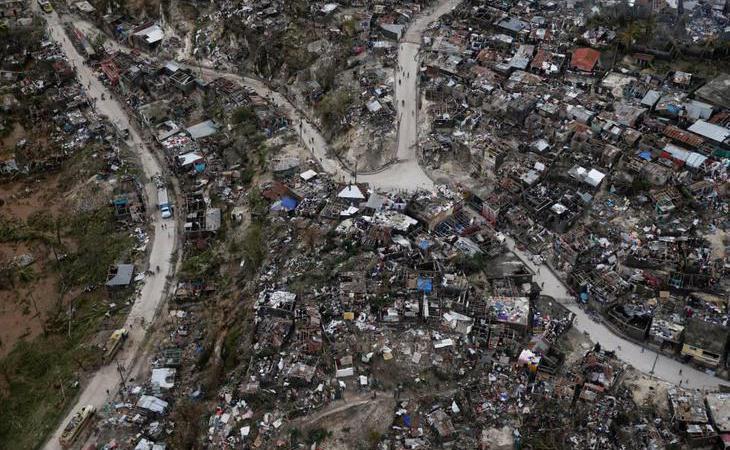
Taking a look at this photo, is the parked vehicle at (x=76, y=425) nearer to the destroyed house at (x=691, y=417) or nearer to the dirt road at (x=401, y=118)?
the dirt road at (x=401, y=118)

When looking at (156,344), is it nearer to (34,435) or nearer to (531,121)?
(34,435)

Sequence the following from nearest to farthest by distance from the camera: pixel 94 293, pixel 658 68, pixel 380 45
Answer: pixel 94 293 → pixel 658 68 → pixel 380 45

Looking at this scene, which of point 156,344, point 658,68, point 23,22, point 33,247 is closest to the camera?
point 156,344

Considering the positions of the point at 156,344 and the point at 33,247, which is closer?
the point at 156,344

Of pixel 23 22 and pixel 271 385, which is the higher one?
pixel 23 22

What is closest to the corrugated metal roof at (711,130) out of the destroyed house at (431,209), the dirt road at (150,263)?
the destroyed house at (431,209)

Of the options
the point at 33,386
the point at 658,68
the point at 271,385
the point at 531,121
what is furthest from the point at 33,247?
the point at 658,68
